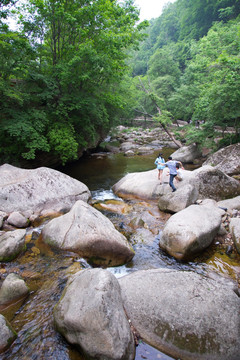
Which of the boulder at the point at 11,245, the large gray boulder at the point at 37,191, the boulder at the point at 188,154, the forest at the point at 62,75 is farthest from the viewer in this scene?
the boulder at the point at 188,154

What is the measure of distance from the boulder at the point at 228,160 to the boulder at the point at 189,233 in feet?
25.9

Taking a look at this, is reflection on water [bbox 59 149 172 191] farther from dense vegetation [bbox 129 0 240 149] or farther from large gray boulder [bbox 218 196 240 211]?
large gray boulder [bbox 218 196 240 211]

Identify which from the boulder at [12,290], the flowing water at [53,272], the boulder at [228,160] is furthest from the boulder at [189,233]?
the boulder at [228,160]

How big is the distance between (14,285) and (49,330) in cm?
114

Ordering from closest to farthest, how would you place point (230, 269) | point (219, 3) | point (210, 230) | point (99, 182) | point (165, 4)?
point (230, 269) < point (210, 230) < point (99, 182) < point (219, 3) < point (165, 4)

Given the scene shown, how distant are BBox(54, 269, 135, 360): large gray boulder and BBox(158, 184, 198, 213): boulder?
535 centimetres

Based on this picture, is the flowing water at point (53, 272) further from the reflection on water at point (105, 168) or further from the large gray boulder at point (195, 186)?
the reflection on water at point (105, 168)

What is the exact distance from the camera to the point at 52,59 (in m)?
14.1

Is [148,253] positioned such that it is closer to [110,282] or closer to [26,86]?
[110,282]

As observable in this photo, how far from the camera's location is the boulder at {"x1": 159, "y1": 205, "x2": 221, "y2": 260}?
5.51 m

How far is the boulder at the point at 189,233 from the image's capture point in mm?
5512

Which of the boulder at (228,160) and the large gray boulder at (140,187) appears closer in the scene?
the large gray boulder at (140,187)

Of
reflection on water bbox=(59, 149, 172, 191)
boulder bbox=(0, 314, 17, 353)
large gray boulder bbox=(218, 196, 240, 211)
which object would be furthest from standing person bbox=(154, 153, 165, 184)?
boulder bbox=(0, 314, 17, 353)

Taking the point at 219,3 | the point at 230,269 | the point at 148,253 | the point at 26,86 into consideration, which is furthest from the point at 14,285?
the point at 219,3
